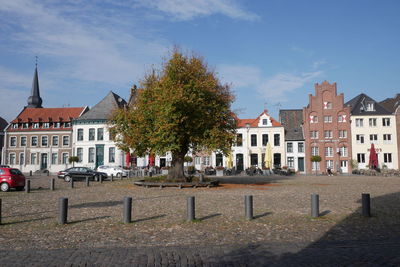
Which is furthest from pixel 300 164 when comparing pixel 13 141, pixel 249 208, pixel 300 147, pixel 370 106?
pixel 13 141

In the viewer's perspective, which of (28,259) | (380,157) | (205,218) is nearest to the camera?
(28,259)

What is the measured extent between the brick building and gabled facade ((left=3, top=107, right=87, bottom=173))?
40673mm

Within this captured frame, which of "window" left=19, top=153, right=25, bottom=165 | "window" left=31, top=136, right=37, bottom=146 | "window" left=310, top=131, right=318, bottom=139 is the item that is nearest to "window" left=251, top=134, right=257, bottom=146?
Answer: "window" left=310, top=131, right=318, bottom=139

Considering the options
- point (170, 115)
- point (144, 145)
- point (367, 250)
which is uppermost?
point (170, 115)

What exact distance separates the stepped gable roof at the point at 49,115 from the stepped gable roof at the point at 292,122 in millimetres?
36717

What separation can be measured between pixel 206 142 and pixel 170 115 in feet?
10.7

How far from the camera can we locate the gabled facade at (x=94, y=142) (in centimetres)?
5462

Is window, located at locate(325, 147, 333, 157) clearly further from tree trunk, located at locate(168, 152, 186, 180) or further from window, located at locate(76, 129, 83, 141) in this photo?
window, located at locate(76, 129, 83, 141)

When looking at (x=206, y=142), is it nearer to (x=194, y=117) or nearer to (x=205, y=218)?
(x=194, y=117)

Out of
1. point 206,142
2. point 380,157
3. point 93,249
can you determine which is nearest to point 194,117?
point 206,142

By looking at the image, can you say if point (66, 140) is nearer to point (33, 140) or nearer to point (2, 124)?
point (33, 140)

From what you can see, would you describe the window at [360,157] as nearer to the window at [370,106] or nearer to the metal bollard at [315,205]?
the window at [370,106]

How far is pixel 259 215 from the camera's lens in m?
11.5

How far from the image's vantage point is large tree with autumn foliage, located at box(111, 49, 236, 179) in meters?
21.1
